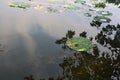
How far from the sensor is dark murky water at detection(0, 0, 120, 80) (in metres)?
6.57

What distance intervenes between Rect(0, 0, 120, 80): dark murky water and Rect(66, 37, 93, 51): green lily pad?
0.32 m

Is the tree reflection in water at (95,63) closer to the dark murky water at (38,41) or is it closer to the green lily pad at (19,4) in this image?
the dark murky water at (38,41)

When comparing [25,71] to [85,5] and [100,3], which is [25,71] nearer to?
[85,5]

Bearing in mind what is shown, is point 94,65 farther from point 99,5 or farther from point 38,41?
point 99,5

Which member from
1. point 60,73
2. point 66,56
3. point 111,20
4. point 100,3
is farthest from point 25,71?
point 100,3

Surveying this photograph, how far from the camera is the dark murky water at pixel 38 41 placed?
6.57 meters

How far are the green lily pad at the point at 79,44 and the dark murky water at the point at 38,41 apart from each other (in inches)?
12.5

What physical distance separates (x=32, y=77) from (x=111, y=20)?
654cm

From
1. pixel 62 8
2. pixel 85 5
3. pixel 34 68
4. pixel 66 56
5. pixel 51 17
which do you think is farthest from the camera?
pixel 85 5

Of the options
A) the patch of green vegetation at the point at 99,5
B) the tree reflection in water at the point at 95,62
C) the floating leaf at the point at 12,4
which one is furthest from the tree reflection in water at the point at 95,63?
the patch of green vegetation at the point at 99,5

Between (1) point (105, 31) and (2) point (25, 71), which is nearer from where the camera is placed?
(2) point (25, 71)

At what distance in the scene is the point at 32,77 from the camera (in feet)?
20.3

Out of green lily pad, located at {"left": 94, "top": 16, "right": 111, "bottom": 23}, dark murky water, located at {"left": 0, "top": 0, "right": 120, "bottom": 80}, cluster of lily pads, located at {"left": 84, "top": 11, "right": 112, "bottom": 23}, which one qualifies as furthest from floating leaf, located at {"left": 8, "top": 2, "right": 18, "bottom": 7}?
green lily pad, located at {"left": 94, "top": 16, "right": 111, "bottom": 23}

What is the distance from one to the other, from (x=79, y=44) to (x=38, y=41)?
1.47 meters
